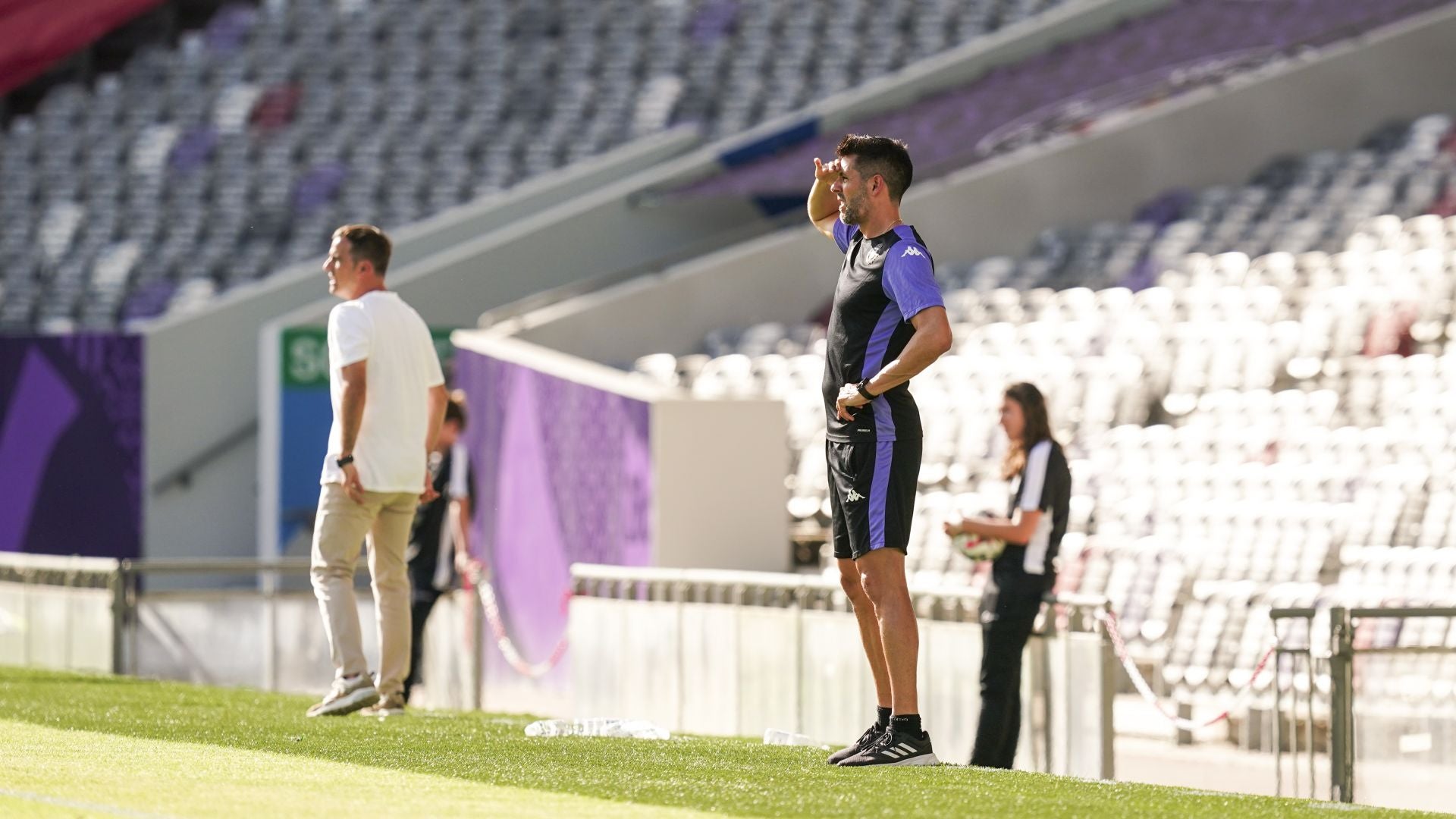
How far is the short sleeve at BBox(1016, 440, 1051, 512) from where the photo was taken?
7.92 meters

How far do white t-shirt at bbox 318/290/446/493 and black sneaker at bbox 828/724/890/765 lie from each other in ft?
6.75

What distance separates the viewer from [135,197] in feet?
73.8

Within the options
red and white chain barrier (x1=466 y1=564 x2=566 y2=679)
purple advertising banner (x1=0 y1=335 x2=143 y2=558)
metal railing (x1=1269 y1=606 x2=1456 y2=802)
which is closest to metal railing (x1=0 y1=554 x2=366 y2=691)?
red and white chain barrier (x1=466 y1=564 x2=566 y2=679)

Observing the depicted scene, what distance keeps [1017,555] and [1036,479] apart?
0.86 feet

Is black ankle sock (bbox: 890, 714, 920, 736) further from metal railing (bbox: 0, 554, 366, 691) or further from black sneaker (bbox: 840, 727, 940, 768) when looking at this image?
metal railing (bbox: 0, 554, 366, 691)

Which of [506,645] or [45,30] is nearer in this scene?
[506,645]

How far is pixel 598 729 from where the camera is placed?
7.33 m

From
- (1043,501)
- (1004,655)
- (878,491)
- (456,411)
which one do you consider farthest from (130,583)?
(878,491)

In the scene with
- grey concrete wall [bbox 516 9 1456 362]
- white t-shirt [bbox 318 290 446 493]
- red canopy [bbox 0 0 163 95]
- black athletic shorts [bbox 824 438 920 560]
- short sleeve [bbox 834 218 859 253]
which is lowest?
black athletic shorts [bbox 824 438 920 560]

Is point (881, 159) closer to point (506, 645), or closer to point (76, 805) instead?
point (76, 805)

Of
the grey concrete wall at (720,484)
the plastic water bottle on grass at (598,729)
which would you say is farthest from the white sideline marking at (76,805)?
the grey concrete wall at (720,484)

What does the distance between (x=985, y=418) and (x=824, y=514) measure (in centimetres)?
112

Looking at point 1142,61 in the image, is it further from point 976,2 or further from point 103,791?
point 103,791

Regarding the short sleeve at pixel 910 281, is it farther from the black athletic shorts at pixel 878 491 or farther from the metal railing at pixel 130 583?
the metal railing at pixel 130 583
